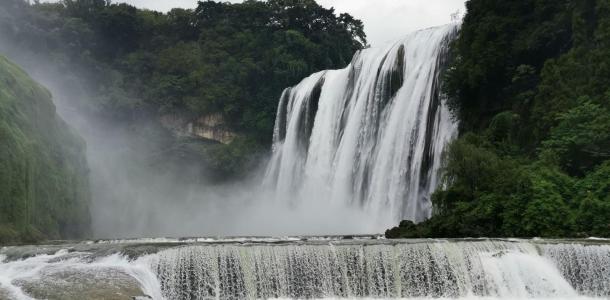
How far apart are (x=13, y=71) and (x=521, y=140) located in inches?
926

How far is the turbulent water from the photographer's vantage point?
1869 centimetres

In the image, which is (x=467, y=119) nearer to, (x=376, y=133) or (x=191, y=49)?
(x=376, y=133)

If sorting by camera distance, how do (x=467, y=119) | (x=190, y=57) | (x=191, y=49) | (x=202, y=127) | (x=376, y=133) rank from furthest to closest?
(x=191, y=49), (x=190, y=57), (x=202, y=127), (x=376, y=133), (x=467, y=119)

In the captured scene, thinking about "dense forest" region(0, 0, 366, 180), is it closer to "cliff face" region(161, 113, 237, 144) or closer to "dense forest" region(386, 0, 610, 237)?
"cliff face" region(161, 113, 237, 144)

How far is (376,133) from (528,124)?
1101cm

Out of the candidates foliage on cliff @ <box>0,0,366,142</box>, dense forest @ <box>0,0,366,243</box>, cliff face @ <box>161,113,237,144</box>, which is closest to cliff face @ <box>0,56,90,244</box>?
dense forest @ <box>0,0,366,243</box>

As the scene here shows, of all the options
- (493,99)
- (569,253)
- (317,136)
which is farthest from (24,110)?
(569,253)

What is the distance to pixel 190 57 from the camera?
2514 inches

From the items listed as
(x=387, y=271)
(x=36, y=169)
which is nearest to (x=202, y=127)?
(x=36, y=169)

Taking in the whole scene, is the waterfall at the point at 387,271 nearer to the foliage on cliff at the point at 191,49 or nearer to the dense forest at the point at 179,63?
the dense forest at the point at 179,63

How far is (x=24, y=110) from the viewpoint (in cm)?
3422

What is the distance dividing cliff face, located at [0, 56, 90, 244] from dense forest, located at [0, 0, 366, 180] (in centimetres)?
1701

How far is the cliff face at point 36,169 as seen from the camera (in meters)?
28.6

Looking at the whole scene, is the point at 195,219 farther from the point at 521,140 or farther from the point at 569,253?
the point at 569,253
